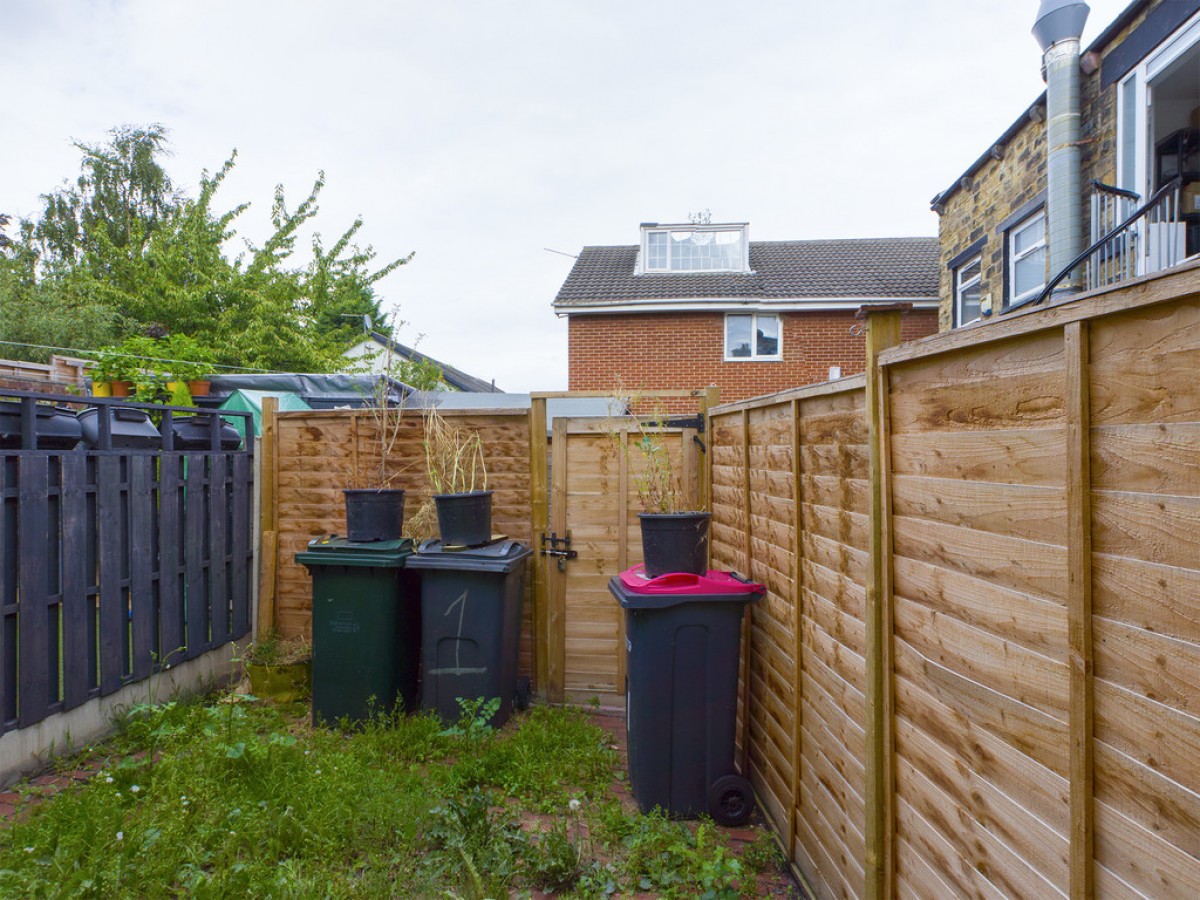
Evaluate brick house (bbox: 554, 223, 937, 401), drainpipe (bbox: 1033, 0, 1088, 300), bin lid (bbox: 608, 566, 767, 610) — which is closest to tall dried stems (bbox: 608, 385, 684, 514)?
bin lid (bbox: 608, 566, 767, 610)

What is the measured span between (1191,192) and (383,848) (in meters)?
7.21

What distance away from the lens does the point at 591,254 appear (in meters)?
17.8

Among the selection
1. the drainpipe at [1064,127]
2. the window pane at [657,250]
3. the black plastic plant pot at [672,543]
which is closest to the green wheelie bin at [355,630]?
the black plastic plant pot at [672,543]

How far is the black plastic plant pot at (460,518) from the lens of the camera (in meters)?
4.61

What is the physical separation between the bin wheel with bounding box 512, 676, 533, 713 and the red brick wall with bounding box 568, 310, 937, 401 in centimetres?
999

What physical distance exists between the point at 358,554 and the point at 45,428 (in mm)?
1846

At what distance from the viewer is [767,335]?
48.5 feet

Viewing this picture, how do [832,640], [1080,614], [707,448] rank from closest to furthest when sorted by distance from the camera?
[1080,614] → [832,640] → [707,448]

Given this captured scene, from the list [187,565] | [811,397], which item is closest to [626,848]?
[811,397]

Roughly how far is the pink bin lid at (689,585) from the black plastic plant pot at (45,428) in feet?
10.8

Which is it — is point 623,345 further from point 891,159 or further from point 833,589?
point 833,589

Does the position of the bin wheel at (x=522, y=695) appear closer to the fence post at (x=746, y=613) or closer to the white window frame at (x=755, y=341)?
the fence post at (x=746, y=613)

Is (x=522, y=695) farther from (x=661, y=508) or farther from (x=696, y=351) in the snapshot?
(x=696, y=351)

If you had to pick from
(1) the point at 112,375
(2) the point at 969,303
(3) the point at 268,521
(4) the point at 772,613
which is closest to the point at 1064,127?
(2) the point at 969,303
